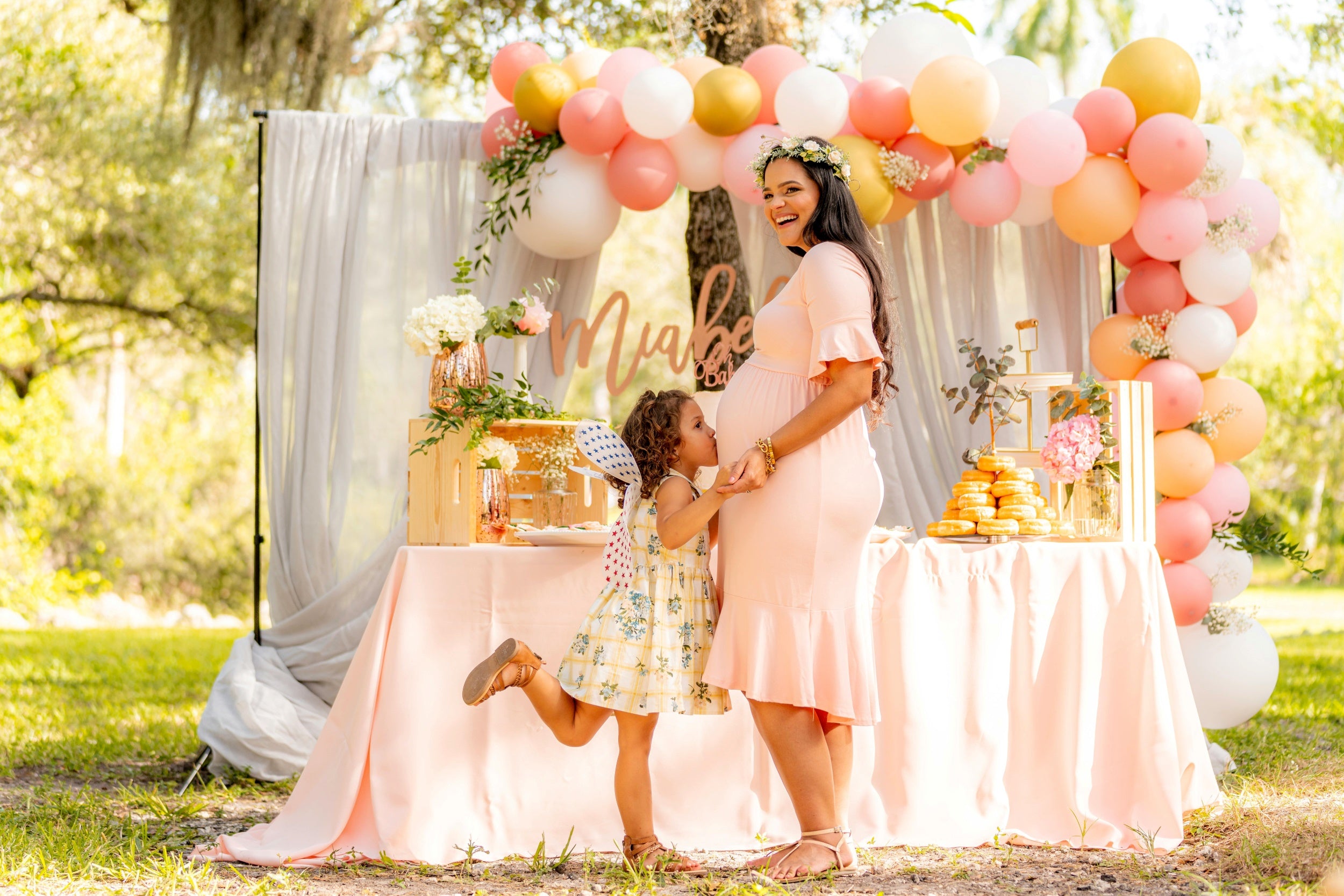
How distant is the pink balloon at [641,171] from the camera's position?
166 inches

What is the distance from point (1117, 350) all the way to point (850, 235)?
7.13 ft

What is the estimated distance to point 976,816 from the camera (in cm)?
294

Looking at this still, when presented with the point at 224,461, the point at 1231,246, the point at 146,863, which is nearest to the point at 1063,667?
the point at 1231,246

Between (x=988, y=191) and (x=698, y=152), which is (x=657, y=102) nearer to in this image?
(x=698, y=152)

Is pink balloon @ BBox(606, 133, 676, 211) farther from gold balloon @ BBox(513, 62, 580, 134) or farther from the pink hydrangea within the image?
the pink hydrangea

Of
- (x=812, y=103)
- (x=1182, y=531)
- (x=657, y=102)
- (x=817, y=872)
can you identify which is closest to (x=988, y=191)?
(x=812, y=103)

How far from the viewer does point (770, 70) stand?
4.25 m

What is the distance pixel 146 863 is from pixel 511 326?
161cm

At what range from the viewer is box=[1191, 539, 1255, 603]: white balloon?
425 cm

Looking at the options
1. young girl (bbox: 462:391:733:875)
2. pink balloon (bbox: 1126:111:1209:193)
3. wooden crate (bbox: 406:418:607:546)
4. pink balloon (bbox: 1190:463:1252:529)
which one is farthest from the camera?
pink balloon (bbox: 1190:463:1252:529)

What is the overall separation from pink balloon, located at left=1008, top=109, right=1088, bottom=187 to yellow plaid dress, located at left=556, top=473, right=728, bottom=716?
214cm

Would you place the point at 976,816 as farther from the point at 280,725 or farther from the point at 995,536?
the point at 280,725

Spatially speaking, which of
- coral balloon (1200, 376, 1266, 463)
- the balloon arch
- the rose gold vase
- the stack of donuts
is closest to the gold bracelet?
the stack of donuts

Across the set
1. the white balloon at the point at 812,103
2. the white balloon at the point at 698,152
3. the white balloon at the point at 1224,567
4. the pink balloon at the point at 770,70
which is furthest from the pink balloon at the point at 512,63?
the white balloon at the point at 1224,567
